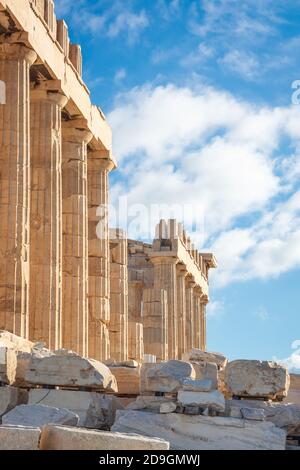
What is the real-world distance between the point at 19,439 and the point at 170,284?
34.6 metres

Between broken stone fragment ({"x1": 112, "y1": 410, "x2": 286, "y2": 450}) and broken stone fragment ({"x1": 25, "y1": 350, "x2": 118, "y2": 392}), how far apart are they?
1.30 metres

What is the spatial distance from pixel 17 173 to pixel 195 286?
1264 inches

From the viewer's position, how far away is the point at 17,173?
2408 cm

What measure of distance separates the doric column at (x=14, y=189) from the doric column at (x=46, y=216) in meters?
2.05

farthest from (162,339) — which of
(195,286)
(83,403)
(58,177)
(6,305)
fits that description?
(83,403)

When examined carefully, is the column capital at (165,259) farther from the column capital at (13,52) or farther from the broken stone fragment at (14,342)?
the broken stone fragment at (14,342)

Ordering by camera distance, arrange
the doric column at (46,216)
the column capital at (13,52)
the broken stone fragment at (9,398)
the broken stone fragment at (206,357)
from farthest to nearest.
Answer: the broken stone fragment at (206,357), the doric column at (46,216), the column capital at (13,52), the broken stone fragment at (9,398)

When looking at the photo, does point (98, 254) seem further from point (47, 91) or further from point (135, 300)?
point (135, 300)

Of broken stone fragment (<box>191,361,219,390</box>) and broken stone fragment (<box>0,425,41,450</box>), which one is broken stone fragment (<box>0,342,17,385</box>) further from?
broken stone fragment (<box>0,425,41,450</box>)

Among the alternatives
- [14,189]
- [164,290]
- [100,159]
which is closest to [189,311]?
[164,290]

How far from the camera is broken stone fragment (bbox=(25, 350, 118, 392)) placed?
1711cm

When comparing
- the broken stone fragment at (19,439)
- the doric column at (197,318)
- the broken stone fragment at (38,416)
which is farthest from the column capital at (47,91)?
the doric column at (197,318)

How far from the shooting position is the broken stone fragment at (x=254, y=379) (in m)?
18.2

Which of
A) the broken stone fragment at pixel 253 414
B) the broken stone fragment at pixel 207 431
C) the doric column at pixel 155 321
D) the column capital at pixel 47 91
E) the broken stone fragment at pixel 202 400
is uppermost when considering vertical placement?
the column capital at pixel 47 91
